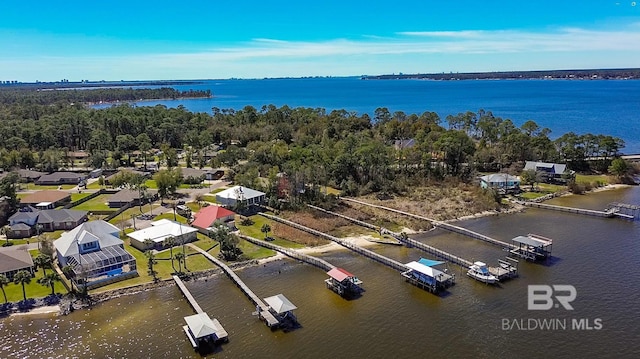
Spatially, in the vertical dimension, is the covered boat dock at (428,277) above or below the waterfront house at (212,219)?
below

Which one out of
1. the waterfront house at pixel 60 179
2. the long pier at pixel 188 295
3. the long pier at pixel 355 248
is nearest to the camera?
the long pier at pixel 188 295

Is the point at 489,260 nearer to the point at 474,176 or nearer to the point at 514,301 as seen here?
the point at 514,301

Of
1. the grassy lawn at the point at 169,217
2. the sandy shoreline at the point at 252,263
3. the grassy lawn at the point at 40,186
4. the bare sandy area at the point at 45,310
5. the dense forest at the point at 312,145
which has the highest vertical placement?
the dense forest at the point at 312,145

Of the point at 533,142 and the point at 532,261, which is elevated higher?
the point at 533,142

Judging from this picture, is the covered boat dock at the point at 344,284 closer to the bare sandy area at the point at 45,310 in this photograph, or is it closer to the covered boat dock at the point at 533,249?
the covered boat dock at the point at 533,249

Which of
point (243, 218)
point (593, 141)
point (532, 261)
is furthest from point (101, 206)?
point (593, 141)

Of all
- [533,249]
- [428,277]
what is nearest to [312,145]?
[533,249]

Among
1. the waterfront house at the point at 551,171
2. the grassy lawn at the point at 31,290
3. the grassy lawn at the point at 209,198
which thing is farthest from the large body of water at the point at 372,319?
the waterfront house at the point at 551,171

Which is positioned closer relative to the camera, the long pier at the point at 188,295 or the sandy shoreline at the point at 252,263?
the long pier at the point at 188,295
